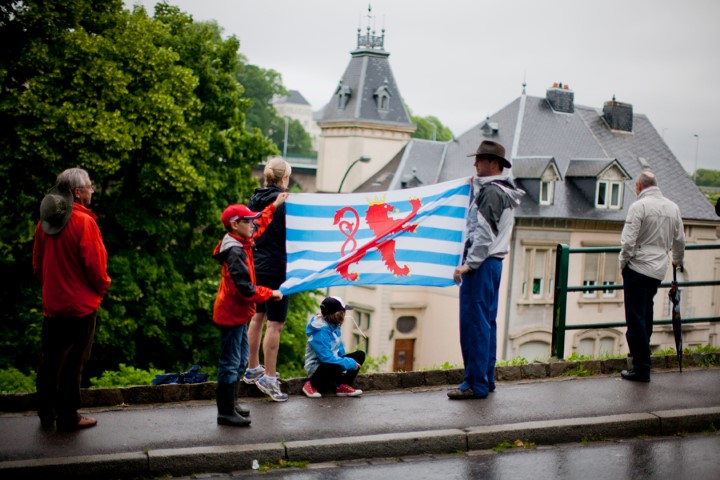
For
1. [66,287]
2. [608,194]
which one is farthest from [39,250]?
[608,194]

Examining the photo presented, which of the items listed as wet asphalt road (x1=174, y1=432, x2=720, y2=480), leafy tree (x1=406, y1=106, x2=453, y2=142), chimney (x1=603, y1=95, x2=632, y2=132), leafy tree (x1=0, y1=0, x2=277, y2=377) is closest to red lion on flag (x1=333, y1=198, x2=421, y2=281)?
wet asphalt road (x1=174, y1=432, x2=720, y2=480)

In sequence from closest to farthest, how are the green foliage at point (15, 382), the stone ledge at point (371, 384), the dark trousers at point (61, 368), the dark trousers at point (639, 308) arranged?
the dark trousers at point (61, 368)
the stone ledge at point (371, 384)
the dark trousers at point (639, 308)
the green foliage at point (15, 382)

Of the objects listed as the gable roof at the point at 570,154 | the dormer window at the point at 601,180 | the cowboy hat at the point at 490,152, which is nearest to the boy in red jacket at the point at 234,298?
the cowboy hat at the point at 490,152

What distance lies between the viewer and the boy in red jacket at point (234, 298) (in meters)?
7.26

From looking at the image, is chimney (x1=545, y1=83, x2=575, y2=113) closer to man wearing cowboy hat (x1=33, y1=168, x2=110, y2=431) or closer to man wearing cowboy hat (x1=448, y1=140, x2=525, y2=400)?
man wearing cowboy hat (x1=448, y1=140, x2=525, y2=400)

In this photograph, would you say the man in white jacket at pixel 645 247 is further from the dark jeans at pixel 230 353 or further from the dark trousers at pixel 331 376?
the dark jeans at pixel 230 353

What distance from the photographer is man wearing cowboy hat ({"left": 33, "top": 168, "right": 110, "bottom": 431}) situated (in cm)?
706

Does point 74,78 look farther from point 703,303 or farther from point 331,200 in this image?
point 703,303

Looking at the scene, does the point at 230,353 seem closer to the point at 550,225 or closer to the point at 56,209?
the point at 56,209

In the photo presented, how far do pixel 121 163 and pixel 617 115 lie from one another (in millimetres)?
35598

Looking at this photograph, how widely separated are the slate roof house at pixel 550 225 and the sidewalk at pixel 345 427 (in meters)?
33.9

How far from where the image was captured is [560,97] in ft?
166

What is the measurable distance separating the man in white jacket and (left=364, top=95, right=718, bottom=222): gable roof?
3601 cm

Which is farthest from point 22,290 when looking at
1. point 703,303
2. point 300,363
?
point 703,303
